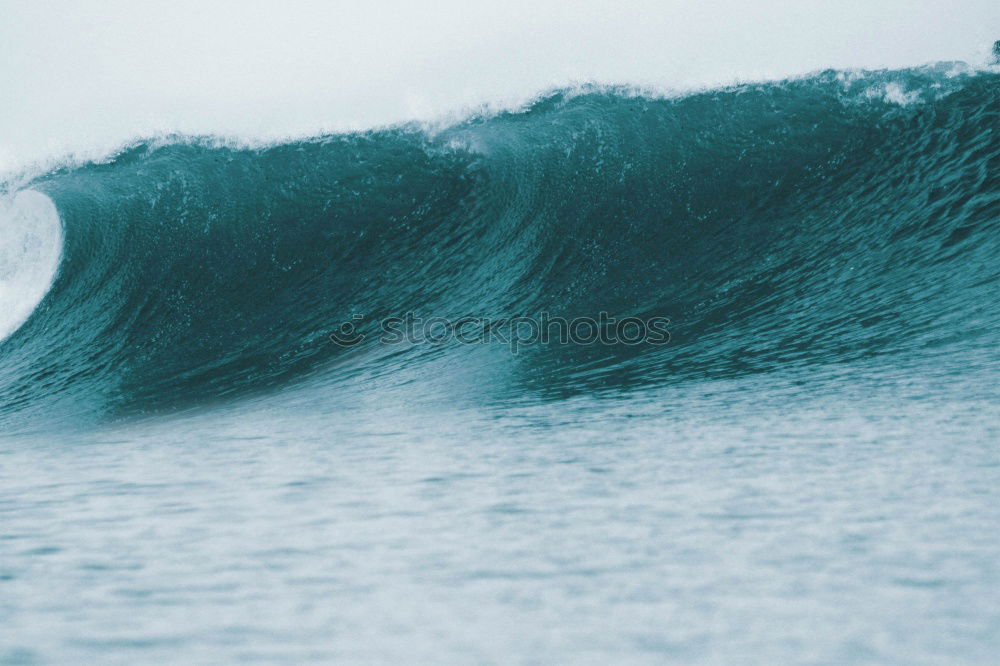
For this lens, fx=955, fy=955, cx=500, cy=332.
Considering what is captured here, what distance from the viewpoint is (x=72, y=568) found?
2.84 m

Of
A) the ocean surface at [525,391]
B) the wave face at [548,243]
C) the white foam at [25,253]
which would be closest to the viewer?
the ocean surface at [525,391]

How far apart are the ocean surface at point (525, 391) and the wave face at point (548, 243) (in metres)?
0.04

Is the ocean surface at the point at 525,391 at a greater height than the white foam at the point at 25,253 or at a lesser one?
lesser

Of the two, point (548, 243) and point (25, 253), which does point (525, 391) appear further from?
point (25, 253)

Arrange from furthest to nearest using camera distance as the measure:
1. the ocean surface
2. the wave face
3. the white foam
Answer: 1. the white foam
2. the wave face
3. the ocean surface

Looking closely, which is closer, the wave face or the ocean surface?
the ocean surface

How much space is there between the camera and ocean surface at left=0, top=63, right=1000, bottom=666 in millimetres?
2367

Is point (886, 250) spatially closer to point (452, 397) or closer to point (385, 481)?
point (452, 397)

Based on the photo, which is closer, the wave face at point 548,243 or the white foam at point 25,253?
the wave face at point 548,243

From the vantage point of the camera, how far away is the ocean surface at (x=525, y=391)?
2.37 meters

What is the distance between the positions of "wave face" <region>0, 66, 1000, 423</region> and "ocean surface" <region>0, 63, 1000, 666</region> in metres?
0.04

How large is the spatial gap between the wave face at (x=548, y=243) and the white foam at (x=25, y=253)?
5 centimetres

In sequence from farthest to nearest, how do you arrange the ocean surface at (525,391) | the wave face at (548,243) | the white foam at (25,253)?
1. the white foam at (25,253)
2. the wave face at (548,243)
3. the ocean surface at (525,391)

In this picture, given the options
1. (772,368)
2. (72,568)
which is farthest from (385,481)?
(772,368)
